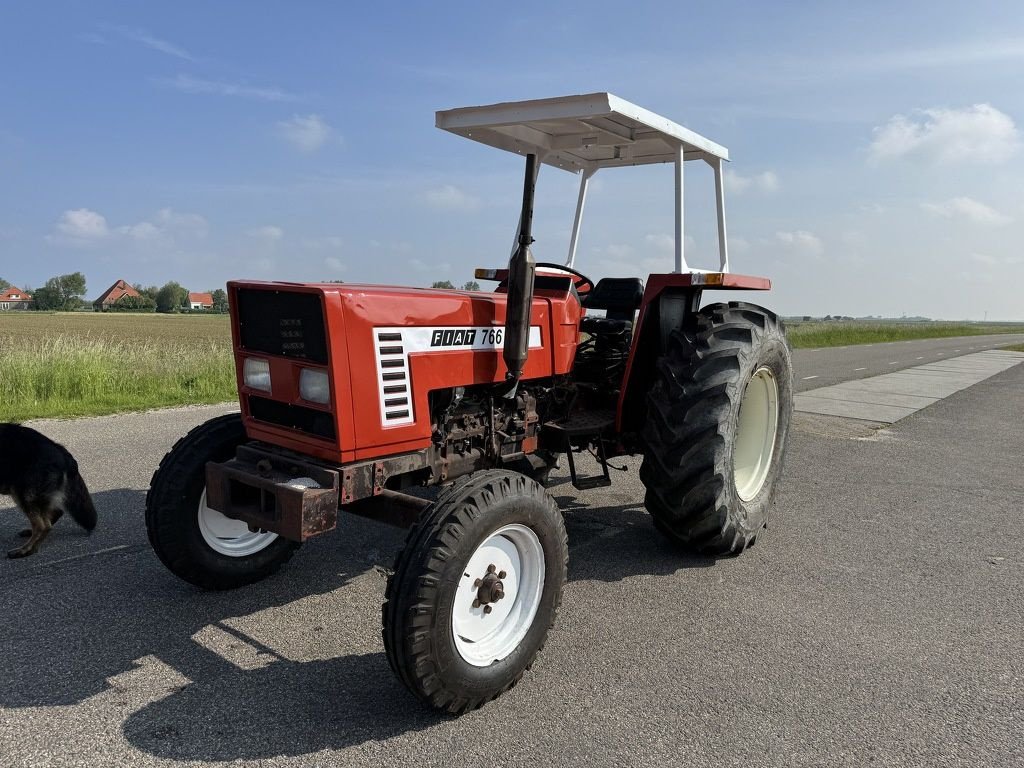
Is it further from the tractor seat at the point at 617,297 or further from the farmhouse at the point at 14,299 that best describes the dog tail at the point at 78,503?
the farmhouse at the point at 14,299

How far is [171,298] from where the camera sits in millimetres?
80250

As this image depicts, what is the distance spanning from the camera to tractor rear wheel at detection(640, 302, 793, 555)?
12.3 ft

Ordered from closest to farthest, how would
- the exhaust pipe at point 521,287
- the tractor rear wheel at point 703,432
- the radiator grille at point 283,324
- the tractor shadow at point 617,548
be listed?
the radiator grille at point 283,324 → the exhaust pipe at point 521,287 → the tractor rear wheel at point 703,432 → the tractor shadow at point 617,548

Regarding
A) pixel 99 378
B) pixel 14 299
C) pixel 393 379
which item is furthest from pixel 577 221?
pixel 14 299

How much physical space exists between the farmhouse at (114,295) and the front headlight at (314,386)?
87.6m

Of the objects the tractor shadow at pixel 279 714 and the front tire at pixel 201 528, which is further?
the front tire at pixel 201 528

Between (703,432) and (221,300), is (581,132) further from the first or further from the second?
(221,300)

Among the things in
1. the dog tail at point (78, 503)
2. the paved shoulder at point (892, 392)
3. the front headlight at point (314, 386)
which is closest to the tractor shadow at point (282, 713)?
the front headlight at point (314, 386)

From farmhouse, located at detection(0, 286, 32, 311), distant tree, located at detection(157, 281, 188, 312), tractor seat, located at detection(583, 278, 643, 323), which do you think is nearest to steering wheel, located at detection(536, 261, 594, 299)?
tractor seat, located at detection(583, 278, 643, 323)

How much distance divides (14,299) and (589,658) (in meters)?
119

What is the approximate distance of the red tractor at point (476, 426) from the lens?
2688mm

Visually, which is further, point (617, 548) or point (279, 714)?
point (617, 548)

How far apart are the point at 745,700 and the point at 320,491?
179 centimetres

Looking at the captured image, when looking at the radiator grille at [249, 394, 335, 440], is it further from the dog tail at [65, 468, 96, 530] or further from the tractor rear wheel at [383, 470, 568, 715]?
the dog tail at [65, 468, 96, 530]
